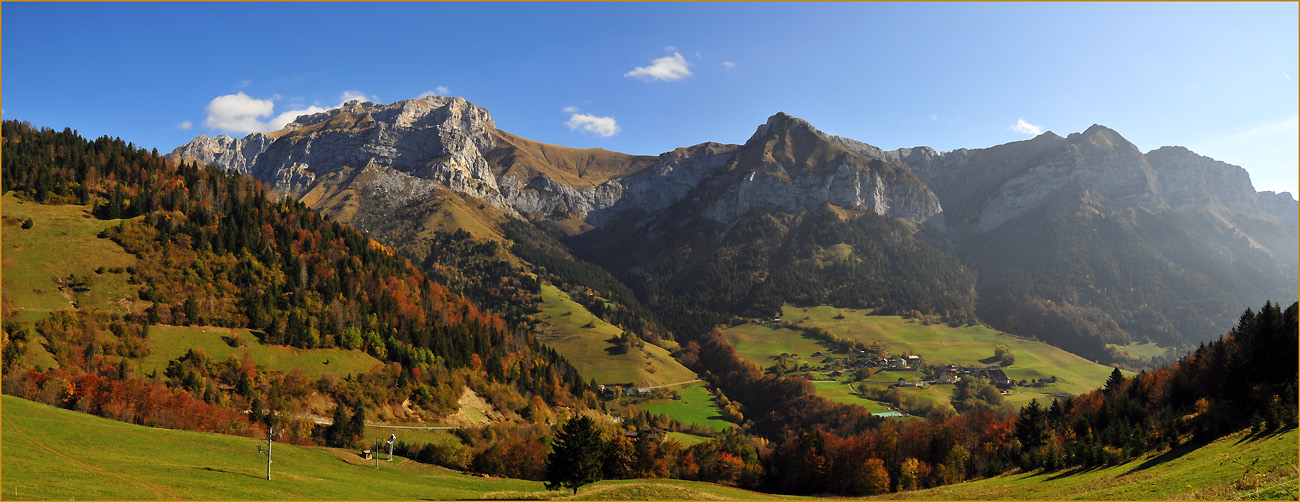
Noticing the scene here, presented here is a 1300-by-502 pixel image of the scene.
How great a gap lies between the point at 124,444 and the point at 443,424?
6637cm

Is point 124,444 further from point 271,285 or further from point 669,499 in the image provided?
point 271,285

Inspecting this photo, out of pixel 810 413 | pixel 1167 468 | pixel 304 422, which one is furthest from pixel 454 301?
pixel 1167 468

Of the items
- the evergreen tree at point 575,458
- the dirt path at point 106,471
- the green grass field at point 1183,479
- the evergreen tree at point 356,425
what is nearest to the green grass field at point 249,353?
the evergreen tree at point 356,425

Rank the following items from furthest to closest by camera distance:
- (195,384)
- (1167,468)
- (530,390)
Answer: (530,390), (195,384), (1167,468)

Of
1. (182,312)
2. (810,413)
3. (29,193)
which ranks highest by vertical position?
(29,193)

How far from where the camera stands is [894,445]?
109188mm

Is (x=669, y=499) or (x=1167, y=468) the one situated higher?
(x=1167, y=468)

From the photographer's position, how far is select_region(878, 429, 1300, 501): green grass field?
104 ft

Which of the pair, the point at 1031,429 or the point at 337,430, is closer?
the point at 1031,429

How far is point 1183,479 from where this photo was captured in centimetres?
4094

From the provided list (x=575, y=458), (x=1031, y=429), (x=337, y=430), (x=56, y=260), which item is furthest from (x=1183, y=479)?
(x=56, y=260)

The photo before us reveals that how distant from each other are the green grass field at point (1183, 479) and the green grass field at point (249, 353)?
11028 cm

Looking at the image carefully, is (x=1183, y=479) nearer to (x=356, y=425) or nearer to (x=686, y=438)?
(x=356, y=425)

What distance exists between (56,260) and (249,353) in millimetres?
40241
